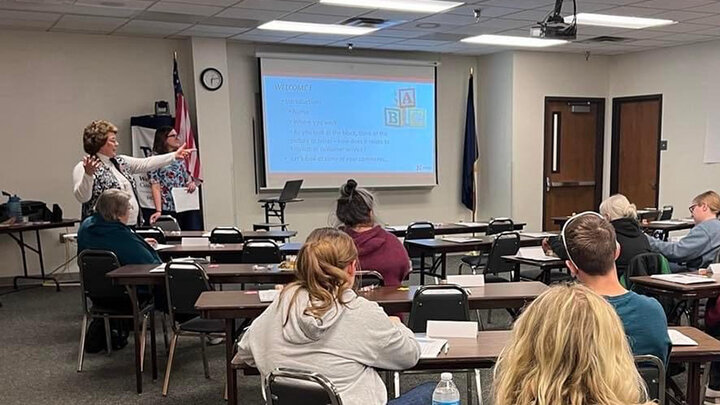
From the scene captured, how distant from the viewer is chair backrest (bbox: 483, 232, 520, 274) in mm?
4738

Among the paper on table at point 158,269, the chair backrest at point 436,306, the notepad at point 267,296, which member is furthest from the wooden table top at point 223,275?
the chair backrest at point 436,306

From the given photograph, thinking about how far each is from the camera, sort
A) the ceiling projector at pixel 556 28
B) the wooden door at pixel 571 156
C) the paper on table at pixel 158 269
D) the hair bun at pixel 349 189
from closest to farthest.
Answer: the hair bun at pixel 349 189, the paper on table at pixel 158 269, the ceiling projector at pixel 556 28, the wooden door at pixel 571 156

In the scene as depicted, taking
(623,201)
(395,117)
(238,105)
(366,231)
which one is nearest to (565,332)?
(366,231)

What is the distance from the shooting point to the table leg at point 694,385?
2.40 m

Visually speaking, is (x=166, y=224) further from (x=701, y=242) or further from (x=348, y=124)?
(x=701, y=242)

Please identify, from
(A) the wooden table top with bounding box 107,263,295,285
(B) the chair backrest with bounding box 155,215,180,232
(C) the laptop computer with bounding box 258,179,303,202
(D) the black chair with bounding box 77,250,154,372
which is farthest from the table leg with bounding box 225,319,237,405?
(C) the laptop computer with bounding box 258,179,303,202

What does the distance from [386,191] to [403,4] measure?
11.1 feet

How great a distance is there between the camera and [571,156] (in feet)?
30.0

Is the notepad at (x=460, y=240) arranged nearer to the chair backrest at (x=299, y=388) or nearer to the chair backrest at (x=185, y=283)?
the chair backrest at (x=185, y=283)

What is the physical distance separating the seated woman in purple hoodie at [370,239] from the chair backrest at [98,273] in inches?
62.9

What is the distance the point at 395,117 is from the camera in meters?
8.45

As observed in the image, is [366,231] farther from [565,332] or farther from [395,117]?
[395,117]

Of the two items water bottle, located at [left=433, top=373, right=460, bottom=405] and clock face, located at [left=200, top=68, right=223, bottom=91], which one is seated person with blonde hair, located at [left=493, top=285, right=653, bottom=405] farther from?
clock face, located at [left=200, top=68, right=223, bottom=91]

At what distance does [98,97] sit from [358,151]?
3348 mm
